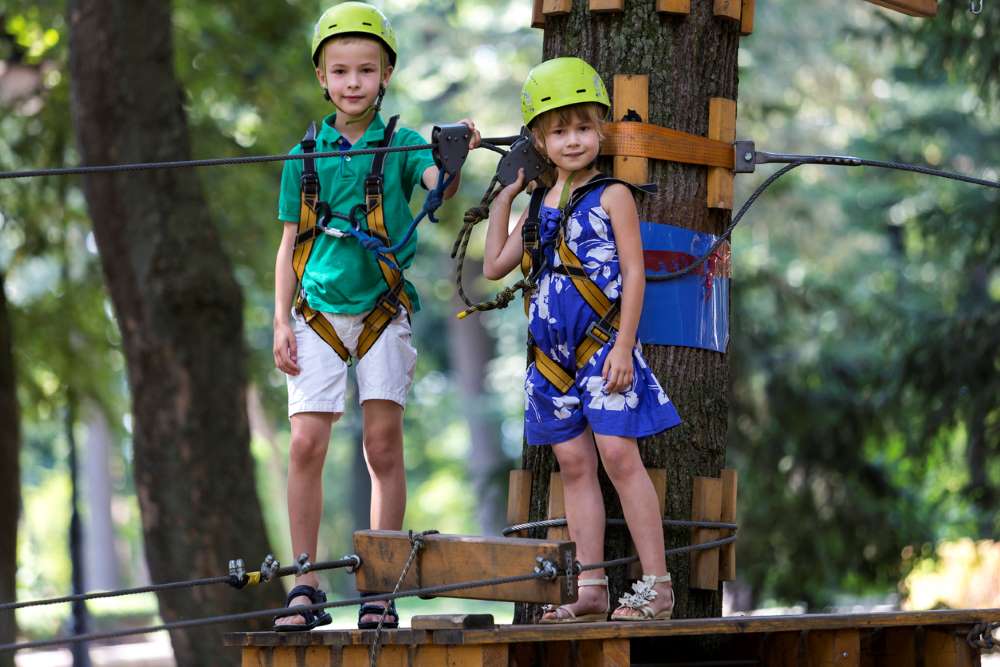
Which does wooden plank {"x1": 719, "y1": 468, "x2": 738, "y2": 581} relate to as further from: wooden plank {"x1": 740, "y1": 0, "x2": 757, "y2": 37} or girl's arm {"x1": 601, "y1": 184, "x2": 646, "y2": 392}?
wooden plank {"x1": 740, "y1": 0, "x2": 757, "y2": 37}

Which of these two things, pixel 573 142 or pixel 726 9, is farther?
pixel 726 9

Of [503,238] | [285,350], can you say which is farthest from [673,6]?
[285,350]

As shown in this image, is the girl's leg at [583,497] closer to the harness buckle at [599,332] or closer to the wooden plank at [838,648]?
the harness buckle at [599,332]

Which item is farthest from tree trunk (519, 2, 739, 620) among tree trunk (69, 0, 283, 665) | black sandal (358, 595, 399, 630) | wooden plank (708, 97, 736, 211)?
tree trunk (69, 0, 283, 665)

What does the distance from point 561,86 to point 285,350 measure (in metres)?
1.21

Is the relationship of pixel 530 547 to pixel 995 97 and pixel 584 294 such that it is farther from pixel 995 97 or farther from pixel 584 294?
pixel 995 97

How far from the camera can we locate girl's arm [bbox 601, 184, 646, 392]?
14.6 feet

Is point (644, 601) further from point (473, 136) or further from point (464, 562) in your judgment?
point (473, 136)

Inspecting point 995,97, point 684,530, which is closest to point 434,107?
point 995,97

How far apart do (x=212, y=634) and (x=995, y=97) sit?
24.1 ft

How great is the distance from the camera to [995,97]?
38.7ft

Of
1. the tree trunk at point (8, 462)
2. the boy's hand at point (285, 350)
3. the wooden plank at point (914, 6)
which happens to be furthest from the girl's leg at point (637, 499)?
the tree trunk at point (8, 462)

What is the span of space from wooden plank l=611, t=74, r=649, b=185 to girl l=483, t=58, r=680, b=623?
0.16 metres

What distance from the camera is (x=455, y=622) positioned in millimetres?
3820
